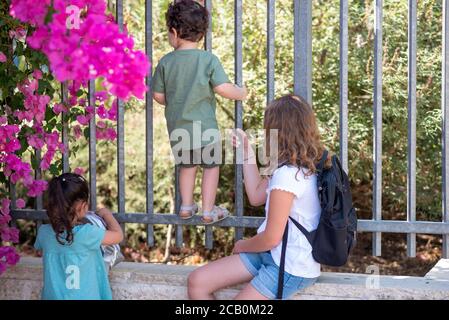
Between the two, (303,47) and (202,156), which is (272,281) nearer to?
(202,156)

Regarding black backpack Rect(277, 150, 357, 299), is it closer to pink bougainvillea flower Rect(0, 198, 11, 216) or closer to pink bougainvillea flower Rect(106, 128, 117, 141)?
pink bougainvillea flower Rect(106, 128, 117, 141)

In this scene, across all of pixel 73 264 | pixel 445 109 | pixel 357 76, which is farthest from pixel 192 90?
pixel 357 76

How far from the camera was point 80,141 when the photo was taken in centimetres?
652

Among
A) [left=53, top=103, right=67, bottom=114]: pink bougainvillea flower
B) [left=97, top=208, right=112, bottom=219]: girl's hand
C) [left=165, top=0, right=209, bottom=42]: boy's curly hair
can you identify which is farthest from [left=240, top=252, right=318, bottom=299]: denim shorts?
[left=53, top=103, right=67, bottom=114]: pink bougainvillea flower

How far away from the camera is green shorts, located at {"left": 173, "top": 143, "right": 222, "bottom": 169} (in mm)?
3711

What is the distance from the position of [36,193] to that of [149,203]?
568 mm

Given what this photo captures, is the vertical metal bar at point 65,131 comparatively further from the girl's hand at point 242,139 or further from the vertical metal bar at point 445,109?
the vertical metal bar at point 445,109

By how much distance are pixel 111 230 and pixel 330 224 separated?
1.04 meters

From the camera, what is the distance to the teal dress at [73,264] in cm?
342

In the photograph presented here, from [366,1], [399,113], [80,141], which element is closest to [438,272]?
[399,113]

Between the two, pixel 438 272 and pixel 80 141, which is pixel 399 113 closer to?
pixel 438 272

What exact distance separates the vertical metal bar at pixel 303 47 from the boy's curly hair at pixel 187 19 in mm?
448

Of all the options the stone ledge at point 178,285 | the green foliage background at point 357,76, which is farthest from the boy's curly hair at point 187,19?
the green foliage background at point 357,76

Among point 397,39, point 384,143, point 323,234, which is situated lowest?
point 323,234
